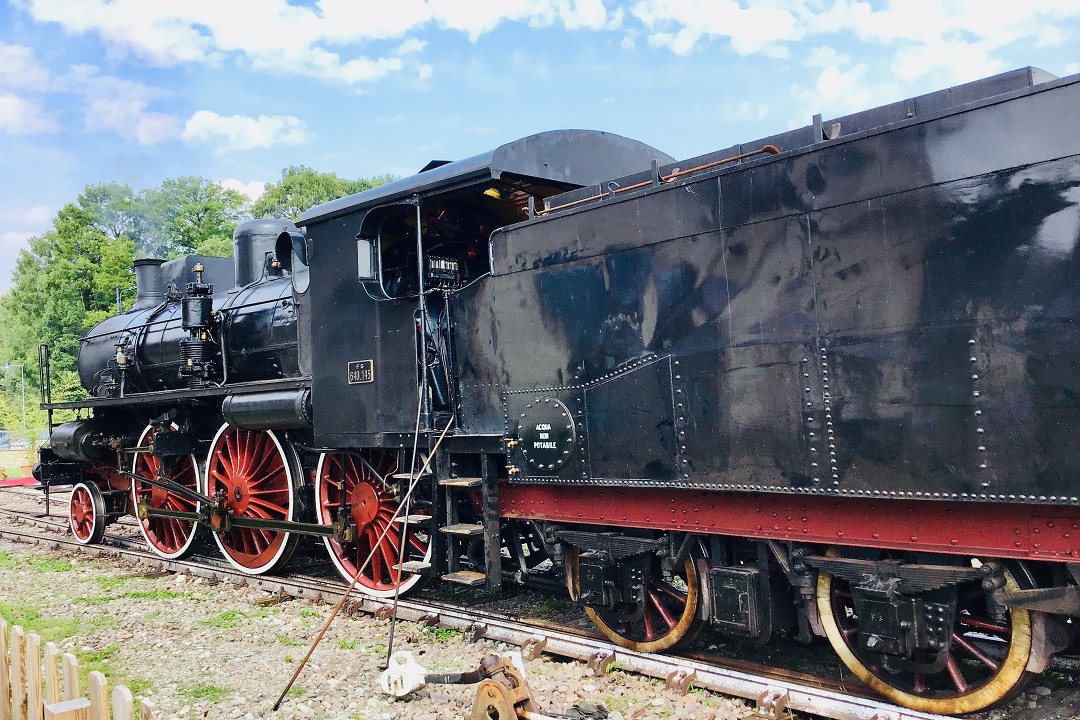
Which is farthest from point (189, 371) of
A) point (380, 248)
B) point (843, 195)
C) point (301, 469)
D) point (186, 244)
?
point (186, 244)

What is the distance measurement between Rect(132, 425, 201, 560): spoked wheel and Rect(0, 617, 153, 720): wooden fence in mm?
5574

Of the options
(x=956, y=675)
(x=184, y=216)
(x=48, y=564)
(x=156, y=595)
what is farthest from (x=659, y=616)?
(x=184, y=216)

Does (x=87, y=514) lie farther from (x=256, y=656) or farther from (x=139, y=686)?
(x=139, y=686)

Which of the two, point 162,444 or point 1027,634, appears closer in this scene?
point 1027,634

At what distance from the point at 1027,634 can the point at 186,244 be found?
45.7 metres

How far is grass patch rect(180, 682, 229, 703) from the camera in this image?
4457mm

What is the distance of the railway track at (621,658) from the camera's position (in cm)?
371

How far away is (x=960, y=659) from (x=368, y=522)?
14.3 ft

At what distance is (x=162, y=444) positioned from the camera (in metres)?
8.52

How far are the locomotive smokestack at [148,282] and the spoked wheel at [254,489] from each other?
385 cm

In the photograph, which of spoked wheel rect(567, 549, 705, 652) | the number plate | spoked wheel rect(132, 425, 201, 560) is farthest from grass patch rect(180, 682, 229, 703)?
spoked wheel rect(132, 425, 201, 560)

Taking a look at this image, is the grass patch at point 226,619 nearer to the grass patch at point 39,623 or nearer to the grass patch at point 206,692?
the grass patch at point 39,623

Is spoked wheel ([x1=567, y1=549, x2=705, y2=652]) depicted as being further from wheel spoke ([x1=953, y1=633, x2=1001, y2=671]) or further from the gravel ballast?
wheel spoke ([x1=953, y1=633, x2=1001, y2=671])

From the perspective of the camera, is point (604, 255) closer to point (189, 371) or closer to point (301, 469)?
point (301, 469)
